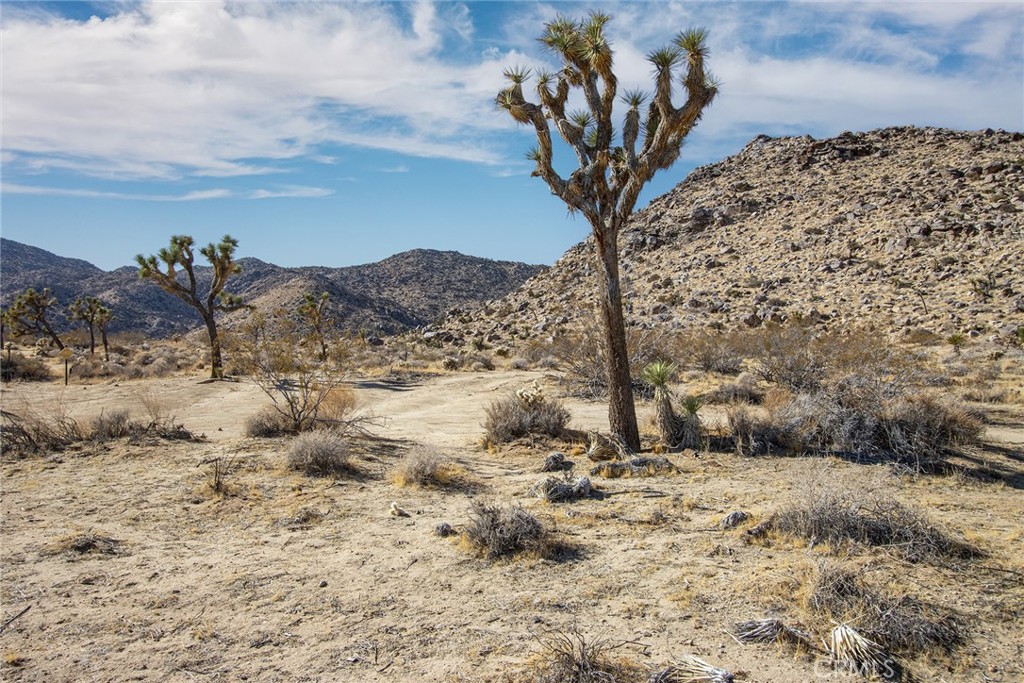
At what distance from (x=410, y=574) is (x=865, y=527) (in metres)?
3.88

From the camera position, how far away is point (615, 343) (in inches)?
384

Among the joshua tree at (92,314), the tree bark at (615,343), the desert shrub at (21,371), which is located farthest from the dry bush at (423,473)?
the joshua tree at (92,314)

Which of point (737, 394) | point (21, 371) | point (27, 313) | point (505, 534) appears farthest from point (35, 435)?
point (27, 313)

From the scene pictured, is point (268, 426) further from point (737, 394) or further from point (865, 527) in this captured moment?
point (737, 394)

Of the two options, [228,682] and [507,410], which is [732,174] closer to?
[507,410]

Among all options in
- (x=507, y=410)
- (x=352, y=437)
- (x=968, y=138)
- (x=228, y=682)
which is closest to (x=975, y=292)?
(x=968, y=138)

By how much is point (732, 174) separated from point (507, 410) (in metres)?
44.1

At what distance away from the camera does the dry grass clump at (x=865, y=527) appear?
5.20m

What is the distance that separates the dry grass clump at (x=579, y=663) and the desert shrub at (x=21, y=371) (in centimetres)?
2605

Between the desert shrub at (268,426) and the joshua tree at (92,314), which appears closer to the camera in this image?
the desert shrub at (268,426)

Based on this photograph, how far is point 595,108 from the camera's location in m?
9.79

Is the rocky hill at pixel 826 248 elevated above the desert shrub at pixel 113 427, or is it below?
above

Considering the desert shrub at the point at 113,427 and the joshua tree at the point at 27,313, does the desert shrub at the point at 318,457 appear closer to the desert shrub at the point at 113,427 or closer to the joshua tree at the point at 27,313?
the desert shrub at the point at 113,427

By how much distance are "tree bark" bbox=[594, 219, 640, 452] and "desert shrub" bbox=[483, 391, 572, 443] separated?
3.59 feet
